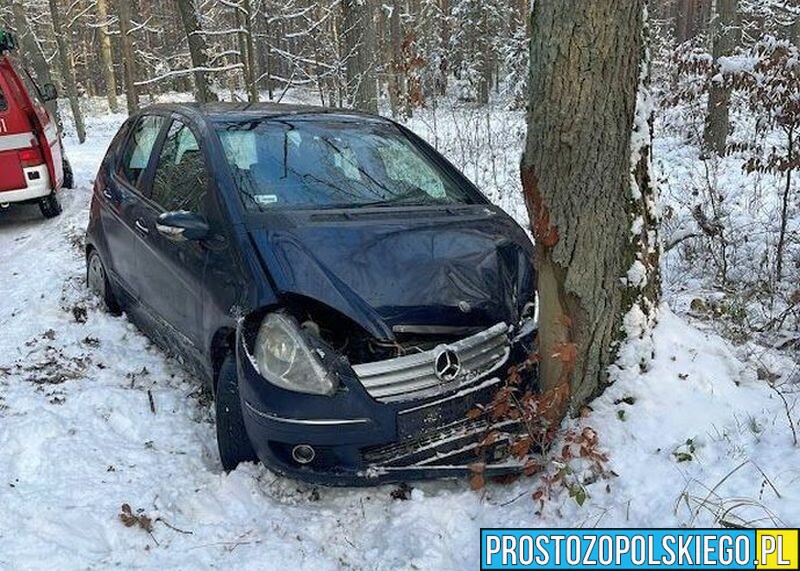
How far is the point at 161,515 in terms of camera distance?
113 inches

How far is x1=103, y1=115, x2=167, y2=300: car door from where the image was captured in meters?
4.44

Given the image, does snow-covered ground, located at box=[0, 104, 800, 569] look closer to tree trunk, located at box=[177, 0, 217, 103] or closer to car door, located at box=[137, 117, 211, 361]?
car door, located at box=[137, 117, 211, 361]

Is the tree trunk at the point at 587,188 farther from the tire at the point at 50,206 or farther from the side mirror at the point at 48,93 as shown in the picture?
the side mirror at the point at 48,93

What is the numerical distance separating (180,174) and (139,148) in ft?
3.26

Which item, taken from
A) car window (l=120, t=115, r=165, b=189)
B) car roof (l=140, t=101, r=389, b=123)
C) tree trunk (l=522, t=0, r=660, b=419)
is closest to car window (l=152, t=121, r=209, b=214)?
car roof (l=140, t=101, r=389, b=123)

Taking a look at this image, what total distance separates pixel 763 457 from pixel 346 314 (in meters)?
1.78

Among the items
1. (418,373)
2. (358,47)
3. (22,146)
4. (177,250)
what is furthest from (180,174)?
(358,47)

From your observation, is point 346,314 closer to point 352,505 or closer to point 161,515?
point 352,505

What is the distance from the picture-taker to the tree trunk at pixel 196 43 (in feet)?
32.9

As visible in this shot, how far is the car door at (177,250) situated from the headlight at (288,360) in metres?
0.74

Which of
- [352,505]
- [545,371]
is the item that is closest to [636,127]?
[545,371]

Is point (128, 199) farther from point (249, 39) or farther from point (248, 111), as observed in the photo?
point (249, 39)

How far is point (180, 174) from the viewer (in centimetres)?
396

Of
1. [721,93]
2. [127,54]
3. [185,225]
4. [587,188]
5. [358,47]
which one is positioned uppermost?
[127,54]
